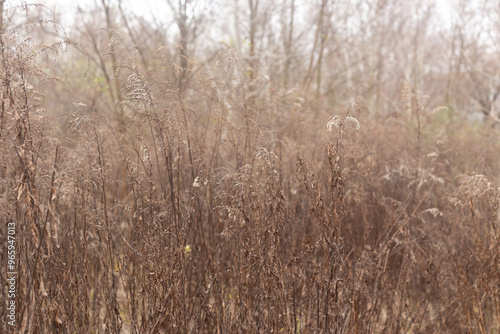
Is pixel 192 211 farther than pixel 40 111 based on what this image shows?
Yes

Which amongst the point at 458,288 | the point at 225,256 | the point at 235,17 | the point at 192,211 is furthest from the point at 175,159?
the point at 235,17

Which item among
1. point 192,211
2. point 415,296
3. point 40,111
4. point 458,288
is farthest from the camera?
point 415,296

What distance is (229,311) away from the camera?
222cm

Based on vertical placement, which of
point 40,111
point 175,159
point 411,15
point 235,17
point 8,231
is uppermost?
point 411,15

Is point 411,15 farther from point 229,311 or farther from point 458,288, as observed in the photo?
point 229,311

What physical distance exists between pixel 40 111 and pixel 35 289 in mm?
800

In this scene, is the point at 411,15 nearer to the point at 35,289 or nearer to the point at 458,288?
the point at 458,288

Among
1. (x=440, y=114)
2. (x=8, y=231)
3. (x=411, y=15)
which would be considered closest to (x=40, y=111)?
(x=8, y=231)

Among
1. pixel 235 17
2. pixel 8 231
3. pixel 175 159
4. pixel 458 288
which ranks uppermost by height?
pixel 235 17

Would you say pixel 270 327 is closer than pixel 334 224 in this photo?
No

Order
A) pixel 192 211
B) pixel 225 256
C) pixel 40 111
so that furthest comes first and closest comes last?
pixel 225 256, pixel 192 211, pixel 40 111

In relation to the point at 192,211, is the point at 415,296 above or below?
below

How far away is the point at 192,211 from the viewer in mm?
2084

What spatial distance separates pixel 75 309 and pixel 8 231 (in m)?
0.52
